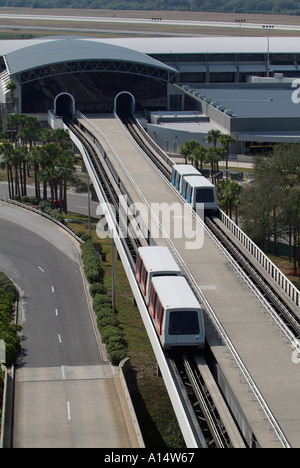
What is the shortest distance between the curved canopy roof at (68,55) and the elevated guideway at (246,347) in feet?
232

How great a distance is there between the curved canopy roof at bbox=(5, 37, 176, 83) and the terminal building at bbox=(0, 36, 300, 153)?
0.55 ft

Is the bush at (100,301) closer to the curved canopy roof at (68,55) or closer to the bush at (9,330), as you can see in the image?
the bush at (9,330)

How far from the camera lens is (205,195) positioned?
233ft

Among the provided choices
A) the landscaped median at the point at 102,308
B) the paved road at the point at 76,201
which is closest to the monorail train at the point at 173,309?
the landscaped median at the point at 102,308

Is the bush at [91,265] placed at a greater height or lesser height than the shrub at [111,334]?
greater

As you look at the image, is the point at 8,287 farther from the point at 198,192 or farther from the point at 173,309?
the point at 173,309

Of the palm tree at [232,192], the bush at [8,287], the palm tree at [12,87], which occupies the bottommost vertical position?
the bush at [8,287]

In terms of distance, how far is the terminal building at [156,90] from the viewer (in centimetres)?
12744

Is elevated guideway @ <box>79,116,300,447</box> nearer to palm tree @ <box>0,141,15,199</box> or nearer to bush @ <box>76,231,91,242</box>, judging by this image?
bush @ <box>76,231,91,242</box>

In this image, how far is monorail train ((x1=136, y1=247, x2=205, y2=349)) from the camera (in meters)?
44.1

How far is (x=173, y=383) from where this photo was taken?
4066 cm

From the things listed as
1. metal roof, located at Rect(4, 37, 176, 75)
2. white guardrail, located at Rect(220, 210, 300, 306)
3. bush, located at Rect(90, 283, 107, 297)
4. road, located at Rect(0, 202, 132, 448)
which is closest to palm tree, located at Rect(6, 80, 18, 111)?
metal roof, located at Rect(4, 37, 176, 75)
